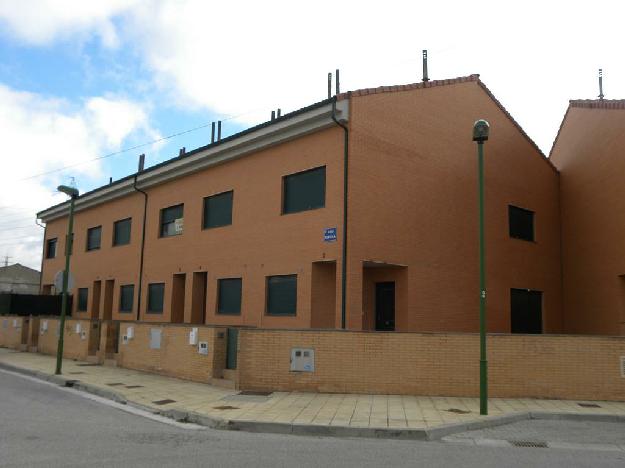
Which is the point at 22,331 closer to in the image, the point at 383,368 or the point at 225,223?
the point at 225,223

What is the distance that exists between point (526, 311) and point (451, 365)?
8.84 m

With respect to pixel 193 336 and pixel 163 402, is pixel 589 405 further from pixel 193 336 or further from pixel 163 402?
pixel 193 336

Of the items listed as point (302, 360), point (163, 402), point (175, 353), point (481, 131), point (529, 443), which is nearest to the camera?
point (529, 443)

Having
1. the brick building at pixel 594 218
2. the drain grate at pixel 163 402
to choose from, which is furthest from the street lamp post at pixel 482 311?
the brick building at pixel 594 218

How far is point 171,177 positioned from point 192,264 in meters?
3.72

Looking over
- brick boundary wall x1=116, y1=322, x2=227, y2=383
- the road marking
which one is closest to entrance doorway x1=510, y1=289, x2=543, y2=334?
brick boundary wall x1=116, y1=322, x2=227, y2=383

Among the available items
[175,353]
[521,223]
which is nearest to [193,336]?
[175,353]

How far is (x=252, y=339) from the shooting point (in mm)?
12828

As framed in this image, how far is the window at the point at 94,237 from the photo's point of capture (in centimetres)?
2784

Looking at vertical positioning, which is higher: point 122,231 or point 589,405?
point 122,231

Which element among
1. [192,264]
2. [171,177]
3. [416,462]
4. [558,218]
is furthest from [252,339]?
[558,218]

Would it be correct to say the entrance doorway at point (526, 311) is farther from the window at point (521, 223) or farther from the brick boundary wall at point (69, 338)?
the brick boundary wall at point (69, 338)

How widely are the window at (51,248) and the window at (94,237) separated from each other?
5.42 meters

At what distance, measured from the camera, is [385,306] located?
1639 centimetres
